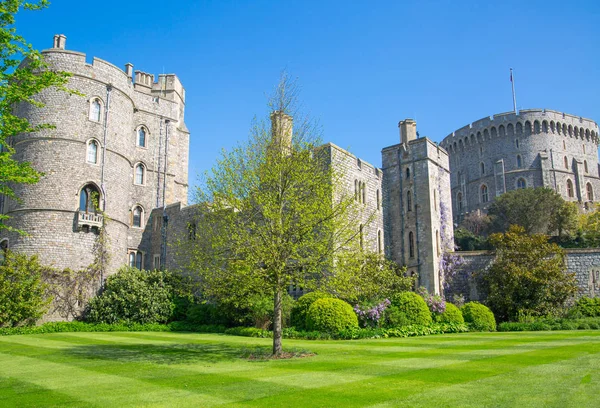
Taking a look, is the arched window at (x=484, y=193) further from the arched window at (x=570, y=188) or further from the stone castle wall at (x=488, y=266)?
the stone castle wall at (x=488, y=266)

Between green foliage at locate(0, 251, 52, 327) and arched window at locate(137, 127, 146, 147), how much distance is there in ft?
40.1

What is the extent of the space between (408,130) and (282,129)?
67.3 feet

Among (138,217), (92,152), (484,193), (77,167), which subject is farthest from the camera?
(484,193)

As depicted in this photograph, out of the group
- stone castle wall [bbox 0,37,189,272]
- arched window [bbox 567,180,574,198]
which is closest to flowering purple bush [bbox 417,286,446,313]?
stone castle wall [bbox 0,37,189,272]

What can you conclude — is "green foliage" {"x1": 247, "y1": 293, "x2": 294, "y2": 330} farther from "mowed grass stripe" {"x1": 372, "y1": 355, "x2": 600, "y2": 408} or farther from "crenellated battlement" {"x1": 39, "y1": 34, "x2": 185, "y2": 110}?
"crenellated battlement" {"x1": 39, "y1": 34, "x2": 185, "y2": 110}

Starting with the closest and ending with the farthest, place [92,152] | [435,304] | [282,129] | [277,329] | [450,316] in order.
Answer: [277,329], [282,129], [450,316], [435,304], [92,152]

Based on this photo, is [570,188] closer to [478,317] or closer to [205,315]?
[478,317]

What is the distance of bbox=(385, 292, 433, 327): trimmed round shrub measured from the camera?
22.7 metres

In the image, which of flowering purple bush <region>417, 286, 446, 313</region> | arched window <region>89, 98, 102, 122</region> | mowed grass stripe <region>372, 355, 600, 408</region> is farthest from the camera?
arched window <region>89, 98, 102, 122</region>

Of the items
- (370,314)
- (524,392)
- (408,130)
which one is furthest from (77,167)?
(524,392)

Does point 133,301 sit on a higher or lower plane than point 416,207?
lower

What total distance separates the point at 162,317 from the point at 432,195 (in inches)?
727

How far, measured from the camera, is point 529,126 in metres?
66.9

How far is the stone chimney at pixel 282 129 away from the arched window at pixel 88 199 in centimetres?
1760
